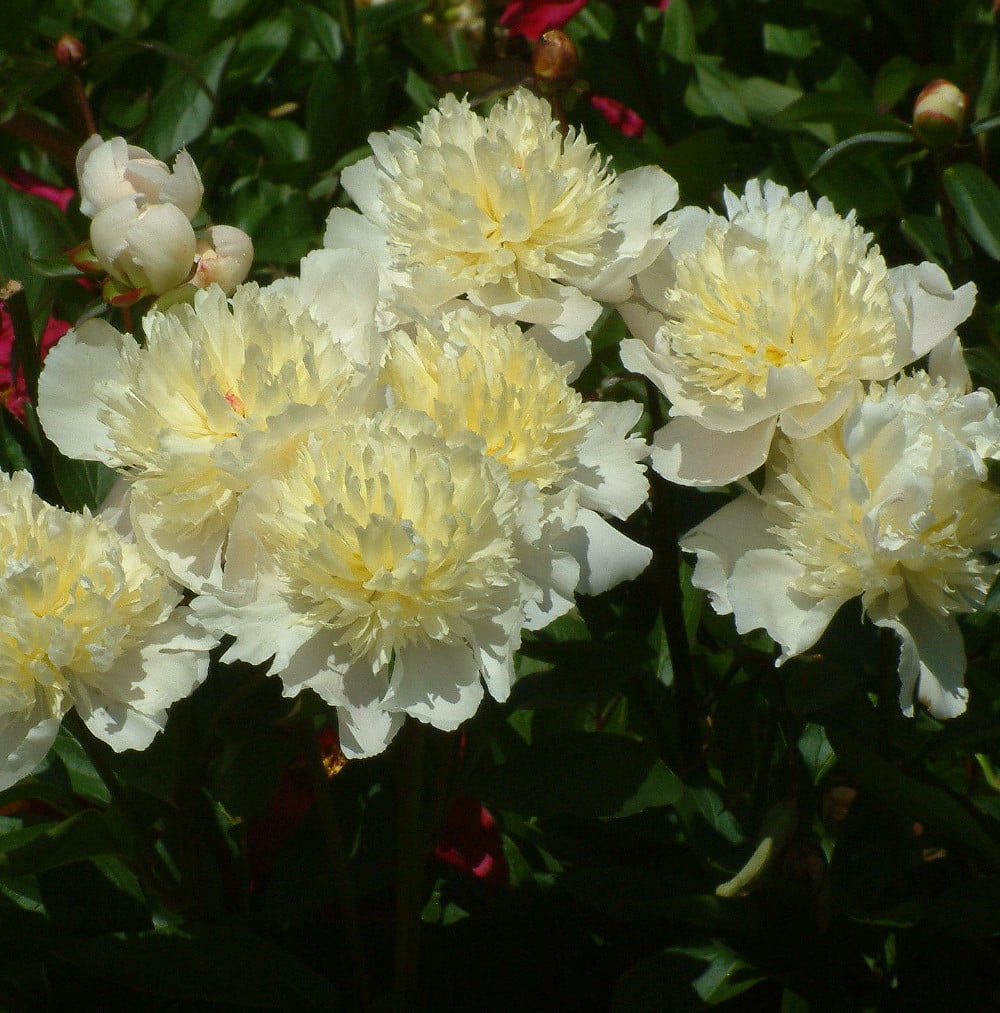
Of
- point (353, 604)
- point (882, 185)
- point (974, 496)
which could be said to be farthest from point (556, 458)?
point (882, 185)

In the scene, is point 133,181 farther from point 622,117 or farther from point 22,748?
point 622,117

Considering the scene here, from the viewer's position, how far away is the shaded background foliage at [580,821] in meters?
0.88

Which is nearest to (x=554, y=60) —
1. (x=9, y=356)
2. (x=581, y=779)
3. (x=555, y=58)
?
(x=555, y=58)

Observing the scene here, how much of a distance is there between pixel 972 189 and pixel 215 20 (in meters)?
1.07

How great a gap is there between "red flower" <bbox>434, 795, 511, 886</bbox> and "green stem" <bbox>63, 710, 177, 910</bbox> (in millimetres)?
260

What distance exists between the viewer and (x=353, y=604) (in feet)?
2.11

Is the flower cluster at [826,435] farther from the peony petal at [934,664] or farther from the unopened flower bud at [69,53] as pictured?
the unopened flower bud at [69,53]

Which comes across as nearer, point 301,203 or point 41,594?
point 41,594

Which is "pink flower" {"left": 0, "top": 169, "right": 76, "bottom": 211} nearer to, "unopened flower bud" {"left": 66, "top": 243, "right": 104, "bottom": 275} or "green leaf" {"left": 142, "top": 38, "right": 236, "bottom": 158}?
"green leaf" {"left": 142, "top": 38, "right": 236, "bottom": 158}

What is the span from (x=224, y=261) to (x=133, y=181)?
8cm

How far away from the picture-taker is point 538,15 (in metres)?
1.63

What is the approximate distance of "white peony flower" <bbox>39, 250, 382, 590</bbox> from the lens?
68cm

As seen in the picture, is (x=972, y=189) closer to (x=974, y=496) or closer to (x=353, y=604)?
(x=974, y=496)

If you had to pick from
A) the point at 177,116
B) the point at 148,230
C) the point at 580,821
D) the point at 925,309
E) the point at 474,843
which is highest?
the point at 148,230
